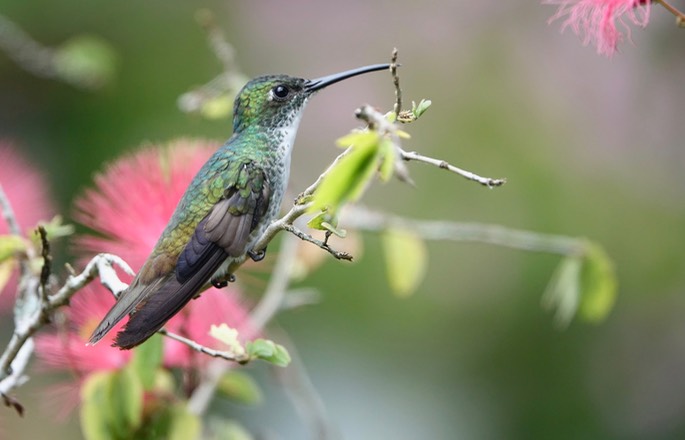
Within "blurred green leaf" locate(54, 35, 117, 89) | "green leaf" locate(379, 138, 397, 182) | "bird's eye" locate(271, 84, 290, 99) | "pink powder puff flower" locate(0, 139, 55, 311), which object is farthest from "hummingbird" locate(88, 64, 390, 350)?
"blurred green leaf" locate(54, 35, 117, 89)

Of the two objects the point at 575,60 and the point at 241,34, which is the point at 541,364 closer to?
the point at 575,60

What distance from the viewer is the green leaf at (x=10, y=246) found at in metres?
1.57

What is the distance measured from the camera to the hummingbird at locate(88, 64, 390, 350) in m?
1.46

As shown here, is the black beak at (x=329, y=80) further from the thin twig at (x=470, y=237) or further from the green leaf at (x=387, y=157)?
Answer: the green leaf at (x=387, y=157)

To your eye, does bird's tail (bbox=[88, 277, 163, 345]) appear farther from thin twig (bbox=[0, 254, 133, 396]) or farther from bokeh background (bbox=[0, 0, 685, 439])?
bokeh background (bbox=[0, 0, 685, 439])

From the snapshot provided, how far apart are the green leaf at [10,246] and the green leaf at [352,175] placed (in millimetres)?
724

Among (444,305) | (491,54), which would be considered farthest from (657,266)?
(491,54)

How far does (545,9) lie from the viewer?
425 centimetres

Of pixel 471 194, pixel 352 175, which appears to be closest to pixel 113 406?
pixel 352 175

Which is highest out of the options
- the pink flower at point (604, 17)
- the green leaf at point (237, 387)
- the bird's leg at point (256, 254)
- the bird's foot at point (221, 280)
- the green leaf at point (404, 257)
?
the green leaf at point (404, 257)

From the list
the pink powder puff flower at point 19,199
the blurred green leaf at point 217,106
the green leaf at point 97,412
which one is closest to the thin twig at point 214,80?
the blurred green leaf at point 217,106

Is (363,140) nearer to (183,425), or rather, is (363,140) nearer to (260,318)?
(183,425)

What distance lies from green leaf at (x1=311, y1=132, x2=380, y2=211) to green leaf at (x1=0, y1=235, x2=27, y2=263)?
0.72 m

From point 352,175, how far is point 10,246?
2.48 ft
